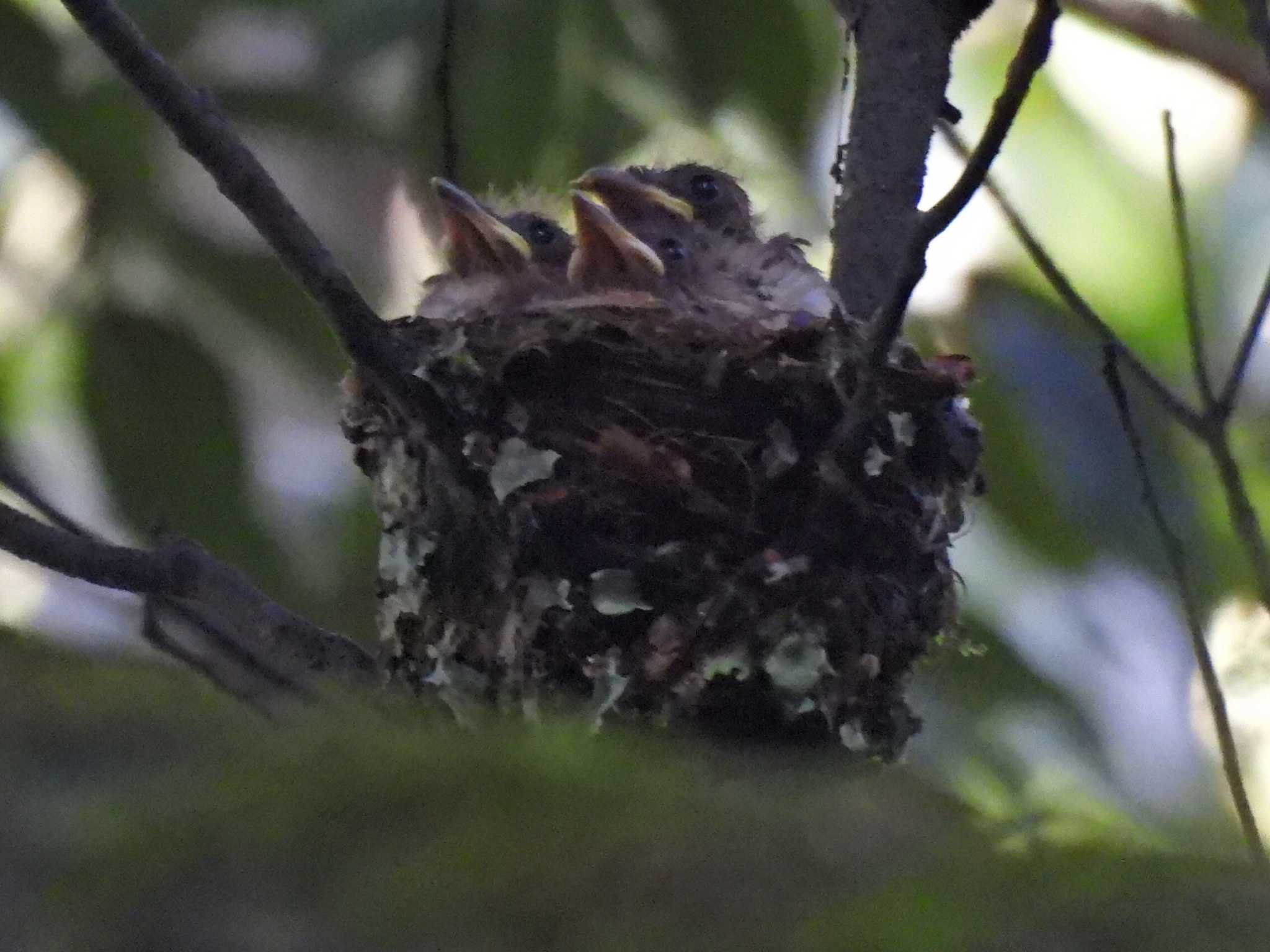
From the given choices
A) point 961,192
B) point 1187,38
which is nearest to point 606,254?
point 961,192

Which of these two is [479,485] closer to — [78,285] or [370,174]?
[78,285]

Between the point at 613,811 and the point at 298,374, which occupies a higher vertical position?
the point at 298,374

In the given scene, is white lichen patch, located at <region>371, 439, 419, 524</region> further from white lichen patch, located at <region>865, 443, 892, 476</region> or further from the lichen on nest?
white lichen patch, located at <region>865, 443, 892, 476</region>

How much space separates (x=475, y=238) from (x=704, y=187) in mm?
512

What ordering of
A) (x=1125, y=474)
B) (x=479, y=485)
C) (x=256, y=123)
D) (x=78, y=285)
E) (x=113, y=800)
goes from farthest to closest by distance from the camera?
(x=1125, y=474), (x=256, y=123), (x=78, y=285), (x=479, y=485), (x=113, y=800)

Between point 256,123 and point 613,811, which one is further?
point 256,123

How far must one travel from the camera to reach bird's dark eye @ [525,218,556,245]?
11.6ft

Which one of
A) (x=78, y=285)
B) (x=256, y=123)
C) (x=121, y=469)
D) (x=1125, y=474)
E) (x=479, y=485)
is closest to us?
(x=479, y=485)

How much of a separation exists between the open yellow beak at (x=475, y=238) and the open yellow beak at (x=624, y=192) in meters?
0.17

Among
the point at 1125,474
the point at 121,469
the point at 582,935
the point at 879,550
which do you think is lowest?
the point at 582,935

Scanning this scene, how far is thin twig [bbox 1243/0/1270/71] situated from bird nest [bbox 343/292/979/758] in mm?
574

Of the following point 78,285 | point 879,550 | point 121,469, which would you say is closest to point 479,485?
point 879,550

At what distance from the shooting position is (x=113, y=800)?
812mm

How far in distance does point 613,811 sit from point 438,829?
87 millimetres
